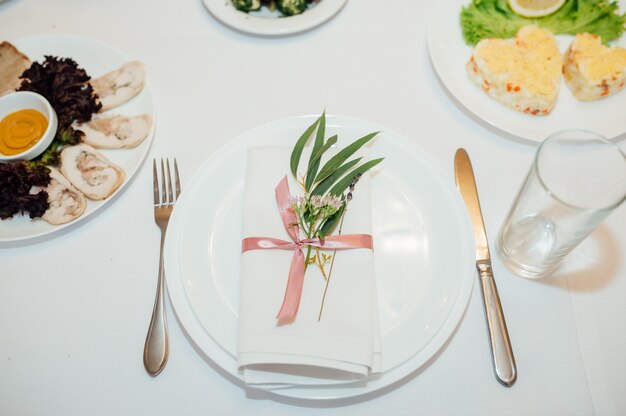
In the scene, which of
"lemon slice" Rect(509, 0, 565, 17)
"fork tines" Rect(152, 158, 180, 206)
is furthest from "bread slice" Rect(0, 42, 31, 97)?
"lemon slice" Rect(509, 0, 565, 17)

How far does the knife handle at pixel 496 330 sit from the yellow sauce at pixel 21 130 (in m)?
1.30

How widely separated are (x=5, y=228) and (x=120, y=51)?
0.67 metres

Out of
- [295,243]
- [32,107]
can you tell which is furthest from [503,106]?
[32,107]

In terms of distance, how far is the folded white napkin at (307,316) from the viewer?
2.89ft

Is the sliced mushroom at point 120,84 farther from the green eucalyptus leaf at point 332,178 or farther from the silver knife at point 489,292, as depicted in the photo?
the silver knife at point 489,292

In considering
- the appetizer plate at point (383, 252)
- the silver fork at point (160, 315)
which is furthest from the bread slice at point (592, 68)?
the silver fork at point (160, 315)

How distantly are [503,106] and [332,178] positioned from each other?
63 centimetres

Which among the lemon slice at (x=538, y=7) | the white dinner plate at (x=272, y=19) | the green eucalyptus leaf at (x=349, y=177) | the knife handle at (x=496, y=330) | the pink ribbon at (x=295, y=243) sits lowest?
the knife handle at (x=496, y=330)

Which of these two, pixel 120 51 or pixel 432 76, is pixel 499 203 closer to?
pixel 432 76

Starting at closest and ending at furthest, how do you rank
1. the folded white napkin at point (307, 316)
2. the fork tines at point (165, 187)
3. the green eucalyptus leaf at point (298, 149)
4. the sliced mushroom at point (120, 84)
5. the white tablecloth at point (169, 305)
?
the folded white napkin at point (307, 316) → the white tablecloth at point (169, 305) → the green eucalyptus leaf at point (298, 149) → the fork tines at point (165, 187) → the sliced mushroom at point (120, 84)

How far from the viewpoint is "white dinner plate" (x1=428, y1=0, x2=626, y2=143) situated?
124 cm

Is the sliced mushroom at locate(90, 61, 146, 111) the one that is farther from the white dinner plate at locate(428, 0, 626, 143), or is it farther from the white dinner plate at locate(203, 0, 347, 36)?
the white dinner plate at locate(428, 0, 626, 143)

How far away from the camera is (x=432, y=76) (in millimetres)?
1410

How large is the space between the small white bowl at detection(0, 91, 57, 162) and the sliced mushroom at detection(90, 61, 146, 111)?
0.15 m
